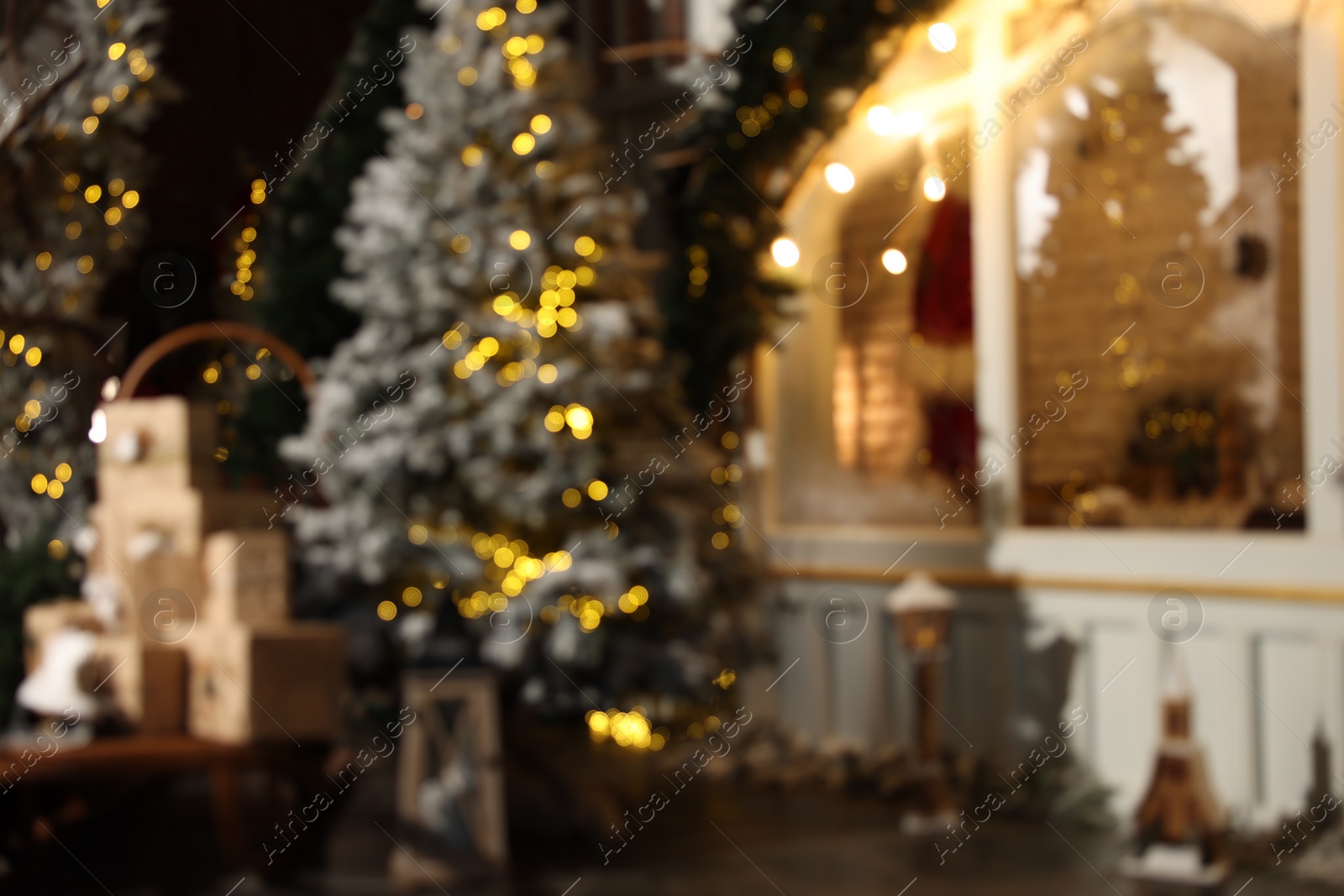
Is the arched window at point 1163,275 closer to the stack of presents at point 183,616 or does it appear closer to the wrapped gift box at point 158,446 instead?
the stack of presents at point 183,616

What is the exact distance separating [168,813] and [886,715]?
9.75 ft

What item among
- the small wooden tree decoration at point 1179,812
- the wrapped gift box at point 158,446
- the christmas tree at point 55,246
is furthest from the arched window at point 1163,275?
the christmas tree at point 55,246

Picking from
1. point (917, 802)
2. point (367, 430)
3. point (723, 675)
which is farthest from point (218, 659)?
point (917, 802)

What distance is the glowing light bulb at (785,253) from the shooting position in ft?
18.1

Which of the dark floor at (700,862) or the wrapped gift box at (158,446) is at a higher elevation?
the wrapped gift box at (158,446)

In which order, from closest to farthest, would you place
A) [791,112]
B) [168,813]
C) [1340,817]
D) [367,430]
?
[1340,817] → [367,430] → [168,813] → [791,112]

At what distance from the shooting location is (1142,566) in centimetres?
421

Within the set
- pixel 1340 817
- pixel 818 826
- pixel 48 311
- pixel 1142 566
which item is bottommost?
pixel 818 826

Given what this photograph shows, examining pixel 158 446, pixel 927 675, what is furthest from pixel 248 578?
pixel 927 675

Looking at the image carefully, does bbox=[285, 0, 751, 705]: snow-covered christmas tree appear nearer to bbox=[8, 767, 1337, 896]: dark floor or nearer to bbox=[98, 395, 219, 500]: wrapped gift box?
bbox=[98, 395, 219, 500]: wrapped gift box

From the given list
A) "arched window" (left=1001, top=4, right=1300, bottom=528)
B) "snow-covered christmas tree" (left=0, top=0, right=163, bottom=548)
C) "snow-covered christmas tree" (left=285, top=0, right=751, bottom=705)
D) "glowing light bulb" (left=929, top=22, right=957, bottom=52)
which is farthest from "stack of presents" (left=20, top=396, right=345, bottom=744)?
"glowing light bulb" (left=929, top=22, right=957, bottom=52)

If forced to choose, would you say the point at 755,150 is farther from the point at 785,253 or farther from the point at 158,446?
the point at 158,446

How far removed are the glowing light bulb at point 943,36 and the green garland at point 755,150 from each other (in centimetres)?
11

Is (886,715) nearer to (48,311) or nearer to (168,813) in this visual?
(168,813)
